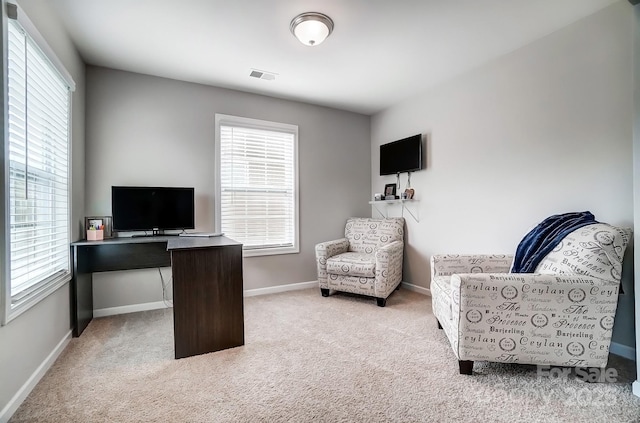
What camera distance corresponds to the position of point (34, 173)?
193cm

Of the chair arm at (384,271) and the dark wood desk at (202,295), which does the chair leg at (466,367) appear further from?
the dark wood desk at (202,295)

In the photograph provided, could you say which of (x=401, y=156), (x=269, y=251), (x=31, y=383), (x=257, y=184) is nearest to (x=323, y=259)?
(x=269, y=251)

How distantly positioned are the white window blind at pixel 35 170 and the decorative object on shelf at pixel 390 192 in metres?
3.38

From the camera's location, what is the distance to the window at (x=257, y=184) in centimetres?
365

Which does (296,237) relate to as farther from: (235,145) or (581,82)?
(581,82)

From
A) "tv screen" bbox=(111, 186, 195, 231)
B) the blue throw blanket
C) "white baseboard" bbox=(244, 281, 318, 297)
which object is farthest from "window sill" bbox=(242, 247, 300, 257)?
the blue throw blanket

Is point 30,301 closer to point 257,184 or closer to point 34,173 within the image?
point 34,173

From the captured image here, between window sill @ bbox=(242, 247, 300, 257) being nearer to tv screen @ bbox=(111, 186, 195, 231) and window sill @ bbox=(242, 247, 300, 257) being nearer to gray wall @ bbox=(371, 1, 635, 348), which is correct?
tv screen @ bbox=(111, 186, 195, 231)

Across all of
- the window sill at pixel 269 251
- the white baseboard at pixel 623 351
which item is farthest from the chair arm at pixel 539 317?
the window sill at pixel 269 251

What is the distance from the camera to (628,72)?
2102 millimetres

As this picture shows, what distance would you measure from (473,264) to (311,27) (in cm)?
231

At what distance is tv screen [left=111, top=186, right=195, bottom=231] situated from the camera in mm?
2971

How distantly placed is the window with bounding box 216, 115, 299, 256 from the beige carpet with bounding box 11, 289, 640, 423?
4.62 ft

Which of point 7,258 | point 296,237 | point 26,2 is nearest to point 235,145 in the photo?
point 296,237
